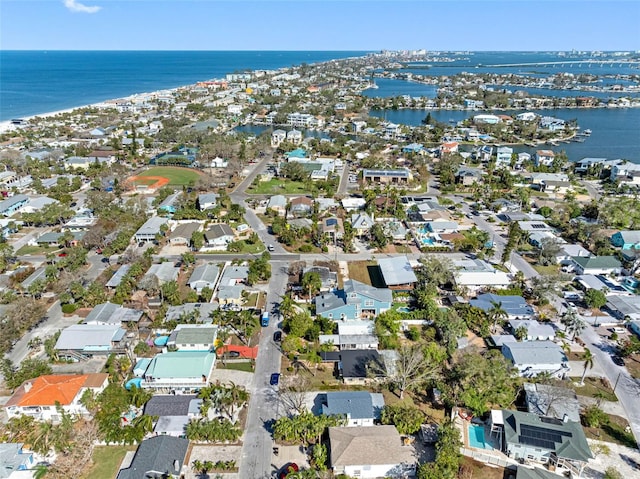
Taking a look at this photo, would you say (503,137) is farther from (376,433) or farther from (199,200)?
(376,433)

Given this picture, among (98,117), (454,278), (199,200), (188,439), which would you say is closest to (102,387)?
(188,439)

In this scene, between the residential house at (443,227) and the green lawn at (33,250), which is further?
the residential house at (443,227)

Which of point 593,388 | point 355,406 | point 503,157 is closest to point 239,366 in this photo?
point 355,406

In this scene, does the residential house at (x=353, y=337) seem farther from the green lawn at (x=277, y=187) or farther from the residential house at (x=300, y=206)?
the green lawn at (x=277, y=187)

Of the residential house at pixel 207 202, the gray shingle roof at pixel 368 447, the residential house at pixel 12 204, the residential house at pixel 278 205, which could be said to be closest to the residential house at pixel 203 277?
the residential house at pixel 278 205

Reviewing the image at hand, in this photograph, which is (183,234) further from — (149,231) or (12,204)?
(12,204)

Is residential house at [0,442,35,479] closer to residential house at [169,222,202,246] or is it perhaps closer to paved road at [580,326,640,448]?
residential house at [169,222,202,246]
